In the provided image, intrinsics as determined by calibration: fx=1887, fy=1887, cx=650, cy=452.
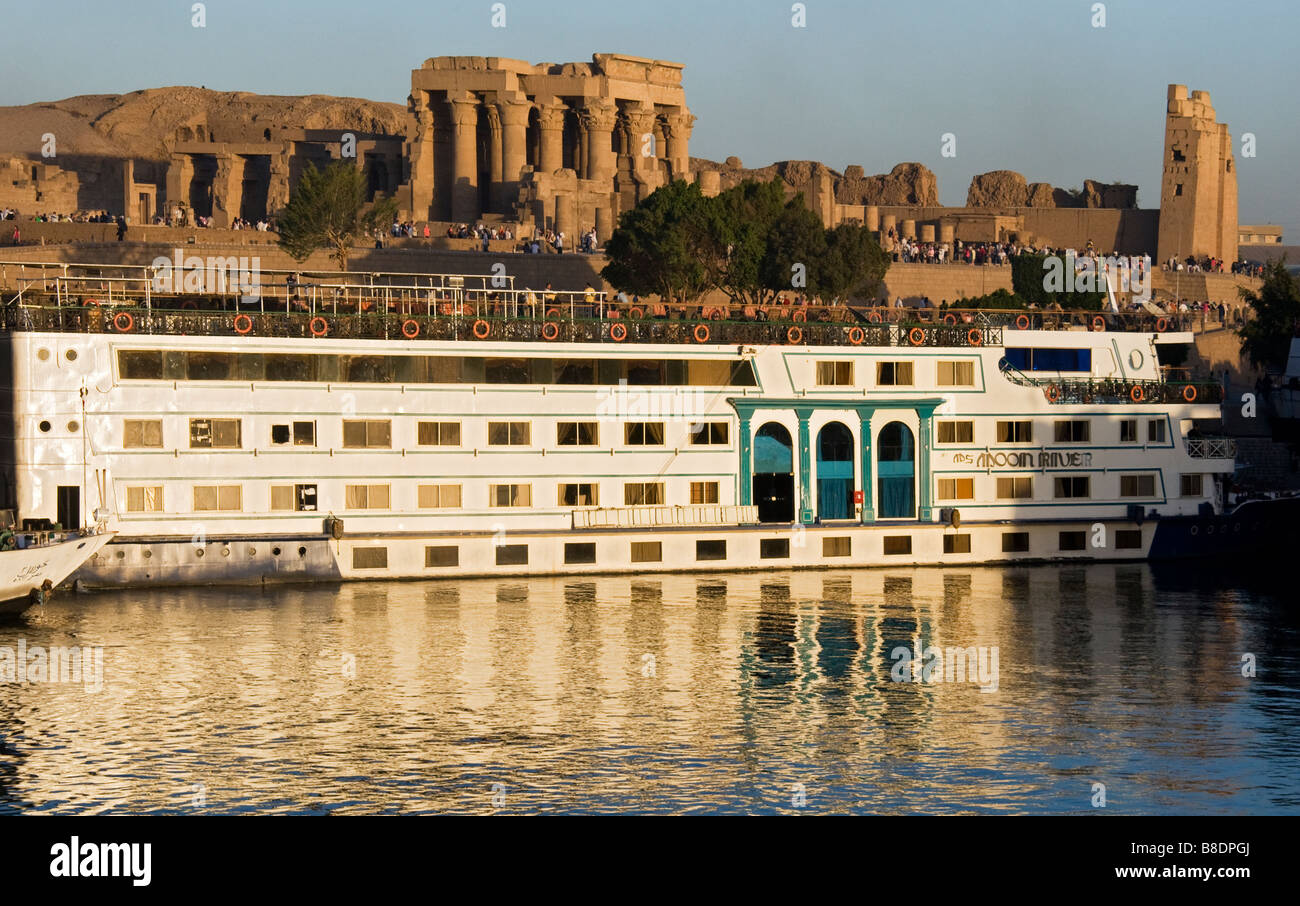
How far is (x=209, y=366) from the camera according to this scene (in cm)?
4738

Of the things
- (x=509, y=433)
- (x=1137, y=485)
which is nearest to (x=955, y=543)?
(x=1137, y=485)

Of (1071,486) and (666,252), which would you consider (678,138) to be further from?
(1071,486)

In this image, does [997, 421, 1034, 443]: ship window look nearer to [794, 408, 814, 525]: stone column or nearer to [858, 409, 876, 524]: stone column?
[858, 409, 876, 524]: stone column

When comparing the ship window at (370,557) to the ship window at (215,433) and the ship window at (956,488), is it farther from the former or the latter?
the ship window at (956,488)

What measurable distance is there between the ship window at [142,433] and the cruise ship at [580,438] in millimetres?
50

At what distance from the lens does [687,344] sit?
2032 inches

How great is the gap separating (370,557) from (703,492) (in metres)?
9.30

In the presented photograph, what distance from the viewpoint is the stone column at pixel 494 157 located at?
11581cm

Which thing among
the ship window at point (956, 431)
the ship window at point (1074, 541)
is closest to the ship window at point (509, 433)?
the ship window at point (956, 431)

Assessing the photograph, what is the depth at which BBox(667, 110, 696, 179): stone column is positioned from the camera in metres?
124

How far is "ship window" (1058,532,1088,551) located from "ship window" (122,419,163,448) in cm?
2508
